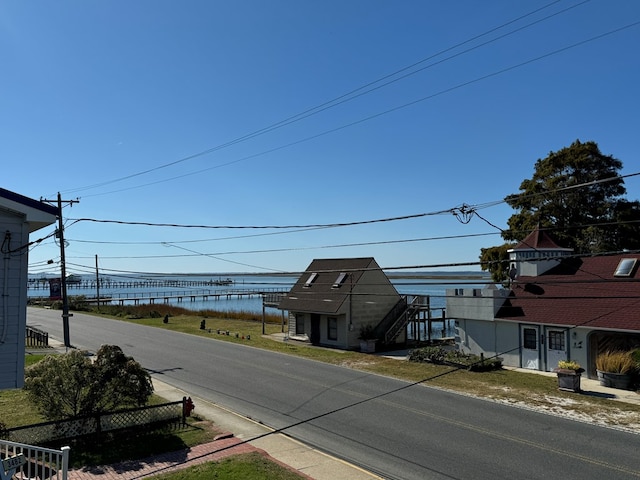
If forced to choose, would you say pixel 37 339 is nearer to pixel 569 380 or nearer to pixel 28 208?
pixel 28 208

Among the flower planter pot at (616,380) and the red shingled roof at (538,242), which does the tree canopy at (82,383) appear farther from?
the red shingled roof at (538,242)

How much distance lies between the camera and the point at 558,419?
16.3 meters

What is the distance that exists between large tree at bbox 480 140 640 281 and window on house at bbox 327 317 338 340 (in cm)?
1466

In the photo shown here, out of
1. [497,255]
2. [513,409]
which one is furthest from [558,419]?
[497,255]

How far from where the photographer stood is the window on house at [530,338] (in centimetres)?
2652

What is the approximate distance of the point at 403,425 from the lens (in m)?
15.3

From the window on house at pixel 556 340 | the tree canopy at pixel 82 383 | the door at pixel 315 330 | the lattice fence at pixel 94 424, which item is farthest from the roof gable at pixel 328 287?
the tree canopy at pixel 82 383

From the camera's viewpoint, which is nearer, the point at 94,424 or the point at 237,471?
the point at 237,471

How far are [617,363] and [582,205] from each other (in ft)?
82.8

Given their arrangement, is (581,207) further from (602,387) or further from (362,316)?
(602,387)

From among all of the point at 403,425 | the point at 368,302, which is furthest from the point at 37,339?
the point at 403,425

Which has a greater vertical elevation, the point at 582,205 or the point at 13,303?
the point at 582,205

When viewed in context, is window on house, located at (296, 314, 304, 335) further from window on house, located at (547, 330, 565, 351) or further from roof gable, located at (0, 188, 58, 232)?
roof gable, located at (0, 188, 58, 232)

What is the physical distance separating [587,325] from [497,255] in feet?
72.5
